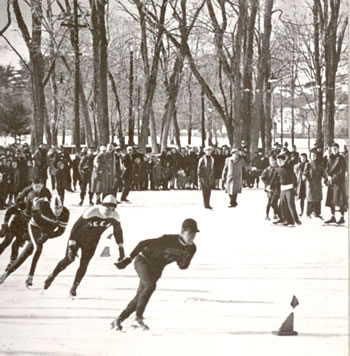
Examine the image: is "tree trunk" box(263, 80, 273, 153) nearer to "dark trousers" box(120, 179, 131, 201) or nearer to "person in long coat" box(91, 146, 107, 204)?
"dark trousers" box(120, 179, 131, 201)

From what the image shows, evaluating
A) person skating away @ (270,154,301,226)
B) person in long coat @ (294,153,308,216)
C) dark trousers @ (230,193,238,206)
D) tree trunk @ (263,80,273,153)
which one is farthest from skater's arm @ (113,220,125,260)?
tree trunk @ (263,80,273,153)

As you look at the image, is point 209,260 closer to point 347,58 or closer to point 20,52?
point 347,58

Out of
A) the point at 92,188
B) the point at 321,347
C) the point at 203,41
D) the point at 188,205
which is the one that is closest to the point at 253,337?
the point at 321,347

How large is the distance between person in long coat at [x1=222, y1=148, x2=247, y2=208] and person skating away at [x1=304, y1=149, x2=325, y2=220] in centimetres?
53

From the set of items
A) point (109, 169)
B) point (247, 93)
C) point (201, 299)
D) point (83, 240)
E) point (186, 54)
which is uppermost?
point (186, 54)

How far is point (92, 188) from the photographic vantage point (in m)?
4.98

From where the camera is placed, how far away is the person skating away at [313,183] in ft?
16.5

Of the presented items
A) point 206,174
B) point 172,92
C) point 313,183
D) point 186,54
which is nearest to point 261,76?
point 186,54

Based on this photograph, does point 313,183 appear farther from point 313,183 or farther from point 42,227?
point 42,227

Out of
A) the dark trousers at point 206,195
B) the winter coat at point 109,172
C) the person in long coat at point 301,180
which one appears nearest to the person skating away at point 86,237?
the winter coat at point 109,172

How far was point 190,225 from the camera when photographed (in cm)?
459

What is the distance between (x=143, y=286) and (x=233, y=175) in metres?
1.22

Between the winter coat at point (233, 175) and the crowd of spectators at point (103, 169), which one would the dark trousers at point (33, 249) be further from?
the winter coat at point (233, 175)

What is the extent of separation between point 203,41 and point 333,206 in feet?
7.62
